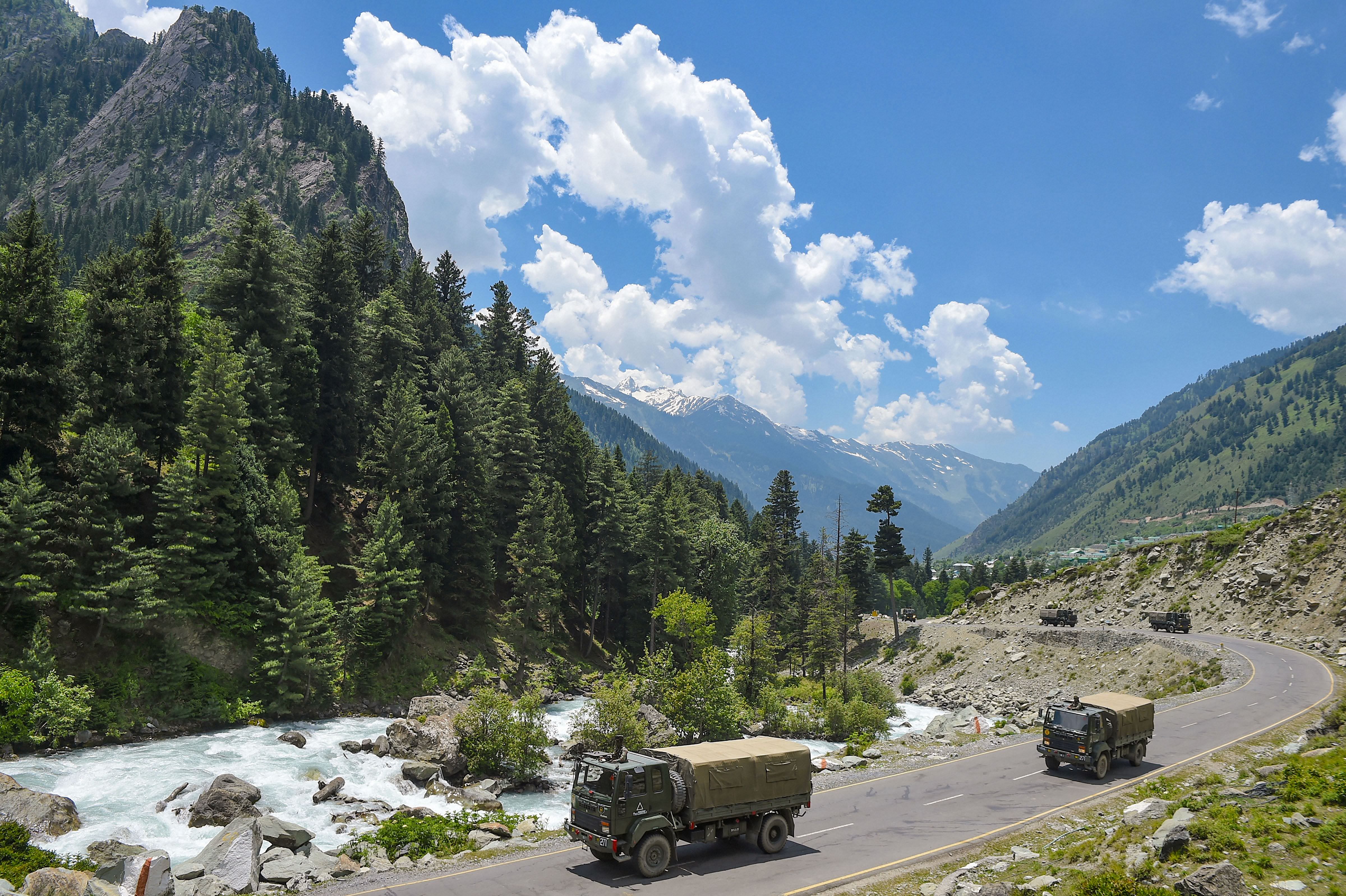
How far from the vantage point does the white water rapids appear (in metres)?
24.7

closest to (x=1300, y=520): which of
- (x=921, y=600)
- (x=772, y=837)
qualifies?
(x=772, y=837)

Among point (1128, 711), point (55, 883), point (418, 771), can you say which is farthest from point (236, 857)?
point (1128, 711)

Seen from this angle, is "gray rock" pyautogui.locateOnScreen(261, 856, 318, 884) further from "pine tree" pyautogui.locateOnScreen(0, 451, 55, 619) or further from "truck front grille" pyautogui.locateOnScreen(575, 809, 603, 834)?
"pine tree" pyautogui.locateOnScreen(0, 451, 55, 619)

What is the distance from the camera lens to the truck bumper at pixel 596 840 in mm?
18984

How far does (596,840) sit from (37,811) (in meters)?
19.6

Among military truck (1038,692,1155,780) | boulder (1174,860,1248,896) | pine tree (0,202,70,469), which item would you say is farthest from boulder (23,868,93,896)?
military truck (1038,692,1155,780)

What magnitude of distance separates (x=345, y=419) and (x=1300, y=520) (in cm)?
9388

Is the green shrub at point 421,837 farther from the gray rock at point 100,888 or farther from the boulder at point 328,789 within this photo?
the gray rock at point 100,888

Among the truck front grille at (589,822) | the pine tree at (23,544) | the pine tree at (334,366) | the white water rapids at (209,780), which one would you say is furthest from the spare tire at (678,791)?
the pine tree at (334,366)

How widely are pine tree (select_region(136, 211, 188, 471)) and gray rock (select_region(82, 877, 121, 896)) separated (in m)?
30.6

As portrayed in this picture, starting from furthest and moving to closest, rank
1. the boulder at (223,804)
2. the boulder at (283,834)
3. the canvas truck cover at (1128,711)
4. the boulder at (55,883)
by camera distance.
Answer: the canvas truck cover at (1128,711) → the boulder at (223,804) → the boulder at (283,834) → the boulder at (55,883)

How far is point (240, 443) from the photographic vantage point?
44656mm

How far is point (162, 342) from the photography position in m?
43.7

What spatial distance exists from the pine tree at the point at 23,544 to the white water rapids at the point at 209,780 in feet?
28.2
